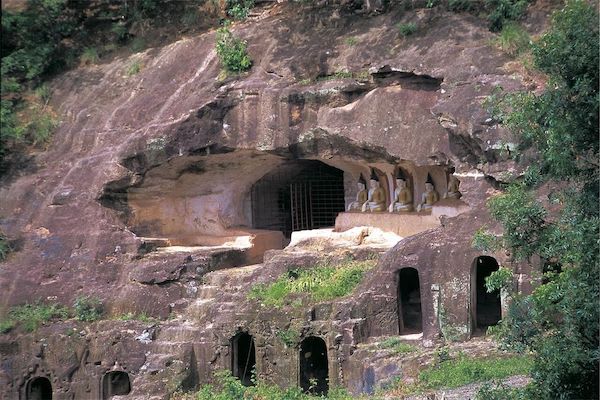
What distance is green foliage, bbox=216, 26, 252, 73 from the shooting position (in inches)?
1044

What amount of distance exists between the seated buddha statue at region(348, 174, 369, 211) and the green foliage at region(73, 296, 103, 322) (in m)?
6.35

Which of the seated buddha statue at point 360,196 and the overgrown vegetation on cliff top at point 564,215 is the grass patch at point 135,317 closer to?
the seated buddha statue at point 360,196

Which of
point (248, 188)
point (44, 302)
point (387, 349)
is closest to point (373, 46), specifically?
point (248, 188)

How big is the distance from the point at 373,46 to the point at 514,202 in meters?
11.0

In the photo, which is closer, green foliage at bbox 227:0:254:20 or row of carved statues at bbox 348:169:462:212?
row of carved statues at bbox 348:169:462:212

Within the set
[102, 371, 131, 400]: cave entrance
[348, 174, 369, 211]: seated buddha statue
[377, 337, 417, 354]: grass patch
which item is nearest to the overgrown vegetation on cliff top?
[377, 337, 417, 354]: grass patch

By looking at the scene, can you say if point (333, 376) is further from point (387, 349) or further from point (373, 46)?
point (373, 46)


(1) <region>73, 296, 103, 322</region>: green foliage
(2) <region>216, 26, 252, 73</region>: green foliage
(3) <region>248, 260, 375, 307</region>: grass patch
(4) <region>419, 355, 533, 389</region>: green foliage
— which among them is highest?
(2) <region>216, 26, 252, 73</region>: green foliage

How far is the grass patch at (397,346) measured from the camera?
21625 millimetres

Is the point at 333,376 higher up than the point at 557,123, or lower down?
lower down

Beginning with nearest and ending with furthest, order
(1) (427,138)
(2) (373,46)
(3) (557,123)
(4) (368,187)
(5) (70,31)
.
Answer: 1. (3) (557,123)
2. (1) (427,138)
3. (2) (373,46)
4. (4) (368,187)
5. (5) (70,31)

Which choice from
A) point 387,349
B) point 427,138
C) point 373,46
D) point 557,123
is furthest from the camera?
point 373,46

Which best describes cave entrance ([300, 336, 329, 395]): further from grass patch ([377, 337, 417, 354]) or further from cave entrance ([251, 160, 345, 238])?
cave entrance ([251, 160, 345, 238])

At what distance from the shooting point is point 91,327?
24.6 metres
